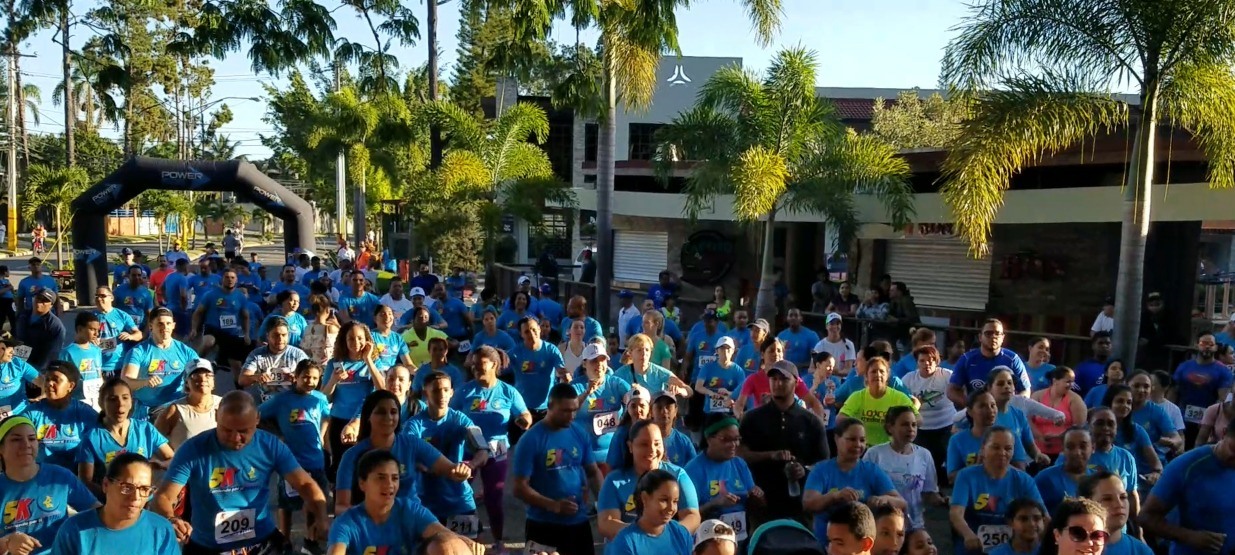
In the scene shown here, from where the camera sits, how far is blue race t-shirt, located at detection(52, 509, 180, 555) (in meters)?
4.42

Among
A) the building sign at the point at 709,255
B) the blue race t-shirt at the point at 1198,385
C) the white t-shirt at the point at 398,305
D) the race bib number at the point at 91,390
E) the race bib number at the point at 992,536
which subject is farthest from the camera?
the building sign at the point at 709,255

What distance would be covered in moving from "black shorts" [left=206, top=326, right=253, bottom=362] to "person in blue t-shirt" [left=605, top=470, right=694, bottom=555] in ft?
29.9

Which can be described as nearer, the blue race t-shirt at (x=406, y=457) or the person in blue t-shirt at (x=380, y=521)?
the person in blue t-shirt at (x=380, y=521)

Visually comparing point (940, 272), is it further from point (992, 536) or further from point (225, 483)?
point (225, 483)

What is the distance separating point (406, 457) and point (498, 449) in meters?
1.36

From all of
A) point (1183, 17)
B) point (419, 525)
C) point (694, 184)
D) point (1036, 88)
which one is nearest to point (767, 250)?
point (694, 184)

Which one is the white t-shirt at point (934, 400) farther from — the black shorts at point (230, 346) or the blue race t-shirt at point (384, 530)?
the black shorts at point (230, 346)

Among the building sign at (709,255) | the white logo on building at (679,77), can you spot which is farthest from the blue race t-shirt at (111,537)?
the white logo on building at (679,77)

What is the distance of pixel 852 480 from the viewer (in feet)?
19.3

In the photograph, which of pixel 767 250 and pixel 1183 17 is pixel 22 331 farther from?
pixel 1183 17

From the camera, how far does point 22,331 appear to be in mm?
11523

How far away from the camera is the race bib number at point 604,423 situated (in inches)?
283

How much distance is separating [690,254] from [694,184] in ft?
20.2

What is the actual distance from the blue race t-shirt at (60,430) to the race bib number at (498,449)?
8.24ft
